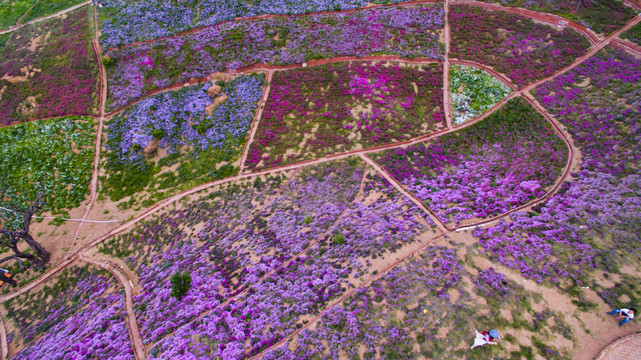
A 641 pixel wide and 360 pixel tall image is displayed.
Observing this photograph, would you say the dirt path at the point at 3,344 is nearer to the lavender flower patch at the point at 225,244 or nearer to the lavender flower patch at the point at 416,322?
the lavender flower patch at the point at 225,244

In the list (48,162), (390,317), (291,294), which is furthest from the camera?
(48,162)

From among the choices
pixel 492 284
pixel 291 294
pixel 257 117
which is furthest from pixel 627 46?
pixel 291 294

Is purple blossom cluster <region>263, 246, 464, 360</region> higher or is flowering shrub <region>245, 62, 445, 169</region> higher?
flowering shrub <region>245, 62, 445, 169</region>

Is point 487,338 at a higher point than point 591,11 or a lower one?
lower

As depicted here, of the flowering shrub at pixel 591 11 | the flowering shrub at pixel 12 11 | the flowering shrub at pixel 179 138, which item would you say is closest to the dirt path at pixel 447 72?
the flowering shrub at pixel 591 11

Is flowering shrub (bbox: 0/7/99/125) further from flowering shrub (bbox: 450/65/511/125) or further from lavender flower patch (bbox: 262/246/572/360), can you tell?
flowering shrub (bbox: 450/65/511/125)

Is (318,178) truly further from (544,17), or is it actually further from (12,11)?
(12,11)

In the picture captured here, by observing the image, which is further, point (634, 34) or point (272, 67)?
point (272, 67)

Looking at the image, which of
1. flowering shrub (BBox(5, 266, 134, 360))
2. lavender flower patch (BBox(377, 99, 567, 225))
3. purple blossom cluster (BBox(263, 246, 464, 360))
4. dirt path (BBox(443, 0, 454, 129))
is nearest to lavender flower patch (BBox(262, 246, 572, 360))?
purple blossom cluster (BBox(263, 246, 464, 360))
